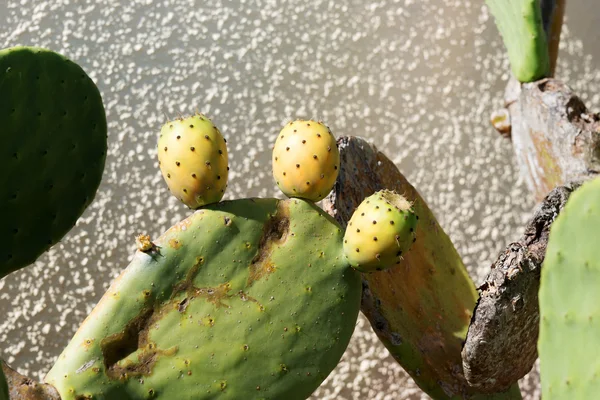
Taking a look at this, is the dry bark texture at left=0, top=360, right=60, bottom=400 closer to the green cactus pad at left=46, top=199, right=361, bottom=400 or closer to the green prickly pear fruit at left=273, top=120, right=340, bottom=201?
the green cactus pad at left=46, top=199, right=361, bottom=400

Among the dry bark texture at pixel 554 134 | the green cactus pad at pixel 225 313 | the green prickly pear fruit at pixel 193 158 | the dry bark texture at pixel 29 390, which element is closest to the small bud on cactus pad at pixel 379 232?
the green cactus pad at pixel 225 313

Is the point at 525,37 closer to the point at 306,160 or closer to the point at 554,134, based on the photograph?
the point at 554,134

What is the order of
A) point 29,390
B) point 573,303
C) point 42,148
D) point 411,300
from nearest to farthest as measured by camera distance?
point 573,303 < point 29,390 < point 42,148 < point 411,300

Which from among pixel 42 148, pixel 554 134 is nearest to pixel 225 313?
pixel 42 148

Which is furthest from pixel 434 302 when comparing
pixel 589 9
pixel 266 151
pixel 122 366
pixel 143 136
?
pixel 589 9

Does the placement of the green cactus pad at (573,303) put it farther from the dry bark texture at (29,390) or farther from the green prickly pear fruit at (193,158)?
the dry bark texture at (29,390)

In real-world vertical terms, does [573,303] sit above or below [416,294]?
above
